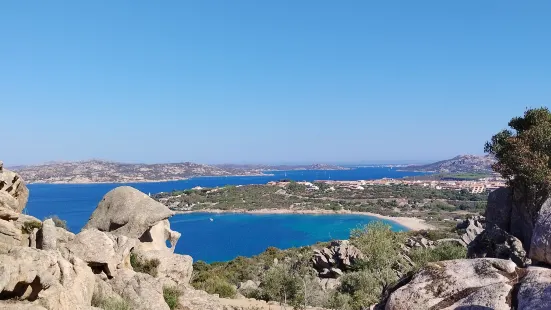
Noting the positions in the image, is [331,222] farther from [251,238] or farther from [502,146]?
[502,146]

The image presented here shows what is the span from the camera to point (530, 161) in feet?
91.7

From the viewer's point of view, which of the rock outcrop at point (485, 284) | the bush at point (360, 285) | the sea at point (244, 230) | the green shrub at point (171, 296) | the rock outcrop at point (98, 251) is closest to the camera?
the rock outcrop at point (485, 284)

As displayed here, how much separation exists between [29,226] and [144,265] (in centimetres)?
540

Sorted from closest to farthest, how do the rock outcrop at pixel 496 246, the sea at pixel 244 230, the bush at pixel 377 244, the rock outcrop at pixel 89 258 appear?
the rock outcrop at pixel 89 258
the rock outcrop at pixel 496 246
the bush at pixel 377 244
the sea at pixel 244 230

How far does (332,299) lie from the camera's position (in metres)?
25.2

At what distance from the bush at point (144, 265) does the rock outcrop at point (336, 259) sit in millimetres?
19525

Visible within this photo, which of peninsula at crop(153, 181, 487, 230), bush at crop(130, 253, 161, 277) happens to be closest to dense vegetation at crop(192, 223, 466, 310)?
bush at crop(130, 253, 161, 277)

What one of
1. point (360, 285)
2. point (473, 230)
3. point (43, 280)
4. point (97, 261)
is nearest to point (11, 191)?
point (97, 261)

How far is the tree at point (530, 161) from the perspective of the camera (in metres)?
27.5

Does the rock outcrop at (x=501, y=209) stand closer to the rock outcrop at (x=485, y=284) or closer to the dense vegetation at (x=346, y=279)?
the dense vegetation at (x=346, y=279)

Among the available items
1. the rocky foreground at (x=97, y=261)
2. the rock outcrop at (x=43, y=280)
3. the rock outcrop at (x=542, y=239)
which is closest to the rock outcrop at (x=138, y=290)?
the rocky foreground at (x=97, y=261)

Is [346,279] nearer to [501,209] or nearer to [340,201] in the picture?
[501,209]

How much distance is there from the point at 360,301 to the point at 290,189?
14707 centimetres

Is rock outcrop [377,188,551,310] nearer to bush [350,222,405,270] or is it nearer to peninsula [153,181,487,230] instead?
bush [350,222,405,270]
